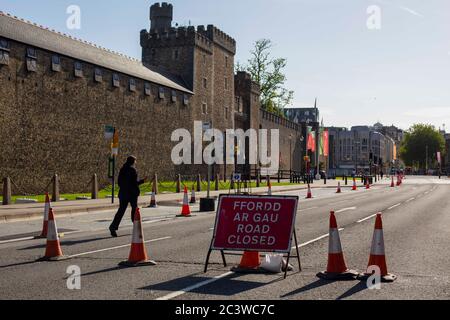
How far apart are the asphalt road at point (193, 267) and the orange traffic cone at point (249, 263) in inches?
10.6

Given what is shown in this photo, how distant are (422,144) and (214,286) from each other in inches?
6603

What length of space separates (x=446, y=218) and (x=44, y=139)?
23.0 metres

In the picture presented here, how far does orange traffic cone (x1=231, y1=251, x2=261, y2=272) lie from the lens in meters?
8.91

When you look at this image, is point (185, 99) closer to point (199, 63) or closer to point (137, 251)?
point (199, 63)

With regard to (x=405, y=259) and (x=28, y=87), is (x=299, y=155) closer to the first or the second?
(x=28, y=87)

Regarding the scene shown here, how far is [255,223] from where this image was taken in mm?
8844

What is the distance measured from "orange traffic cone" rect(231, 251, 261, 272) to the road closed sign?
1.18 ft

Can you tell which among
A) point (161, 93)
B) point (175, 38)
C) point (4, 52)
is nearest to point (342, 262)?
point (4, 52)

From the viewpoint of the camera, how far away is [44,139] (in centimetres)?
3362

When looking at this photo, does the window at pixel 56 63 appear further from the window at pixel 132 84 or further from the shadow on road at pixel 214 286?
the shadow on road at pixel 214 286

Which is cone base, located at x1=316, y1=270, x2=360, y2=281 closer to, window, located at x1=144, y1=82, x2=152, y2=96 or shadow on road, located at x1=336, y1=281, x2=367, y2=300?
shadow on road, located at x1=336, y1=281, x2=367, y2=300

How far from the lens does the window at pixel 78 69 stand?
3656cm
